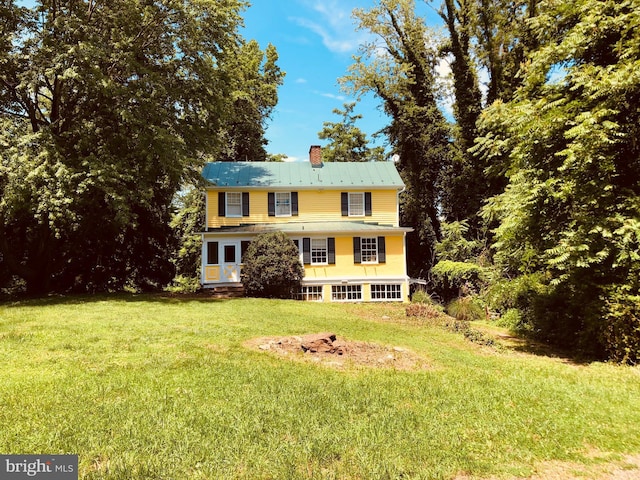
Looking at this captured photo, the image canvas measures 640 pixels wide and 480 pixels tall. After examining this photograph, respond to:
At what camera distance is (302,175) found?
2372cm

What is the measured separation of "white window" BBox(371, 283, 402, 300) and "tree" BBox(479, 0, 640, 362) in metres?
10.3

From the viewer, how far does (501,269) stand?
52.3 ft

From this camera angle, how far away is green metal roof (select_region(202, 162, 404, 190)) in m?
22.8

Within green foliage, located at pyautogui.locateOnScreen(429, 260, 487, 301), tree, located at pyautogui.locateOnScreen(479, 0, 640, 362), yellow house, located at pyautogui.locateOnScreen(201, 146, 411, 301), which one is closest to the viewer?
tree, located at pyautogui.locateOnScreen(479, 0, 640, 362)

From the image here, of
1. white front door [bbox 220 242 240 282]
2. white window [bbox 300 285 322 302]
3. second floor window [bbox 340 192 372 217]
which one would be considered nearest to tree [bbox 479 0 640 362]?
white window [bbox 300 285 322 302]

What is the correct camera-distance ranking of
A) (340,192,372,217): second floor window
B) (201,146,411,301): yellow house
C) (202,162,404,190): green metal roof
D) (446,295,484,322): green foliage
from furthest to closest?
(340,192,372,217): second floor window < (202,162,404,190): green metal roof < (201,146,411,301): yellow house < (446,295,484,322): green foliage

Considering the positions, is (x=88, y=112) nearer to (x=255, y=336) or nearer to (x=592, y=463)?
(x=255, y=336)

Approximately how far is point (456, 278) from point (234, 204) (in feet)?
43.3

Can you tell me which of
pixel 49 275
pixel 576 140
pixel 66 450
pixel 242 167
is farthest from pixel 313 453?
pixel 242 167

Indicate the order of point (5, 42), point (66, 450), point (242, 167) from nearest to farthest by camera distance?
point (66, 450) < point (5, 42) < point (242, 167)

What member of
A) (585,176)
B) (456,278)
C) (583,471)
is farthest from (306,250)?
(583,471)

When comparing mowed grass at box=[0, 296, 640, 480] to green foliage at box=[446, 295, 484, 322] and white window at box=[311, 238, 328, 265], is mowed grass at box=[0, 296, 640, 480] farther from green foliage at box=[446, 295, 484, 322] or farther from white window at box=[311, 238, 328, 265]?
white window at box=[311, 238, 328, 265]

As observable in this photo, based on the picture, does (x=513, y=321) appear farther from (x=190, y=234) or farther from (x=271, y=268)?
(x=190, y=234)

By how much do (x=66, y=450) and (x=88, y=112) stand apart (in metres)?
17.1
